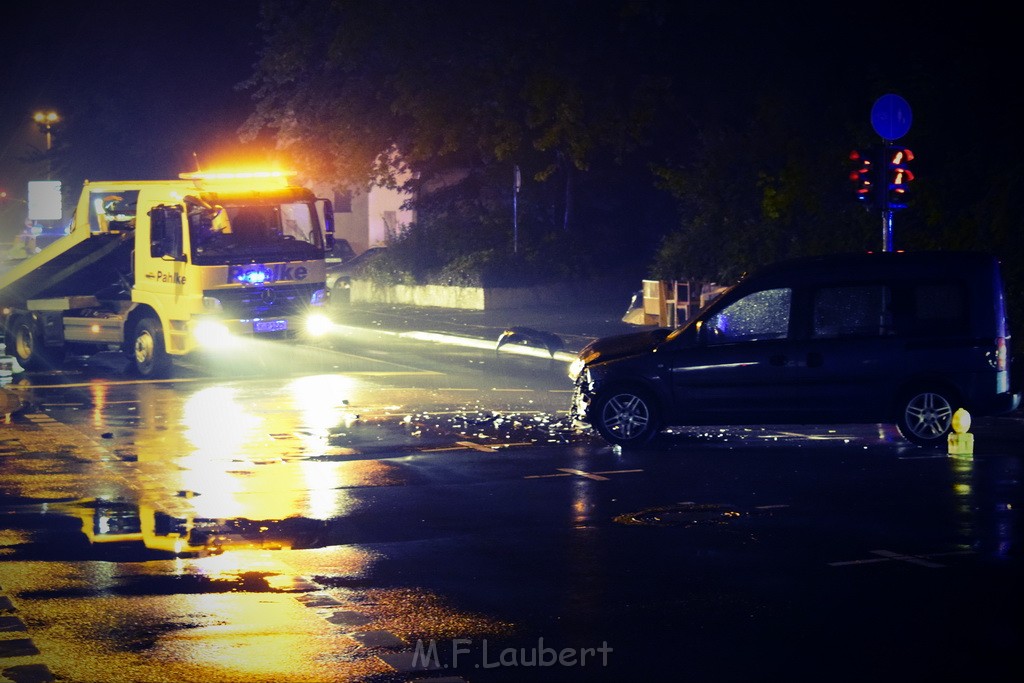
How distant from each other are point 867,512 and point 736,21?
15.8 meters

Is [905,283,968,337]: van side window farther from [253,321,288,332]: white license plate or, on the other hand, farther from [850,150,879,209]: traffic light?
[253,321,288,332]: white license plate

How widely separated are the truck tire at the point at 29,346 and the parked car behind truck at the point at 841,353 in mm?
13214

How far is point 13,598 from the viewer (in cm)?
845

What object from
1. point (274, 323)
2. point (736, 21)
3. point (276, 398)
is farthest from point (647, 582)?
point (736, 21)

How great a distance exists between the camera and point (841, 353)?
46.3 ft

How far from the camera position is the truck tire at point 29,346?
80.7 ft

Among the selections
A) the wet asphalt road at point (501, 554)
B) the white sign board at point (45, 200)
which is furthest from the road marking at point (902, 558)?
the white sign board at point (45, 200)

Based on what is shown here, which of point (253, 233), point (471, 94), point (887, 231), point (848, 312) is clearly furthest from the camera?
point (471, 94)

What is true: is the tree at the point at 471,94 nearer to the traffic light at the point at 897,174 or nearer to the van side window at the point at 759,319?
the traffic light at the point at 897,174

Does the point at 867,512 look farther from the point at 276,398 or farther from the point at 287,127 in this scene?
the point at 287,127

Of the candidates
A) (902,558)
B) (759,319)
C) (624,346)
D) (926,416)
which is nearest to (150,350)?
(624,346)

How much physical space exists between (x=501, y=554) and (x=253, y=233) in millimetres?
14436

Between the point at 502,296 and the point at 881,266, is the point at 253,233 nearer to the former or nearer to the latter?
the point at 881,266

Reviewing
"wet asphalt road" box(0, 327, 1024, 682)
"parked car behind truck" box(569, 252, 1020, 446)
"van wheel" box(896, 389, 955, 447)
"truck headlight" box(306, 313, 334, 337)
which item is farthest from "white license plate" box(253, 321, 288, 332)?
"van wheel" box(896, 389, 955, 447)
